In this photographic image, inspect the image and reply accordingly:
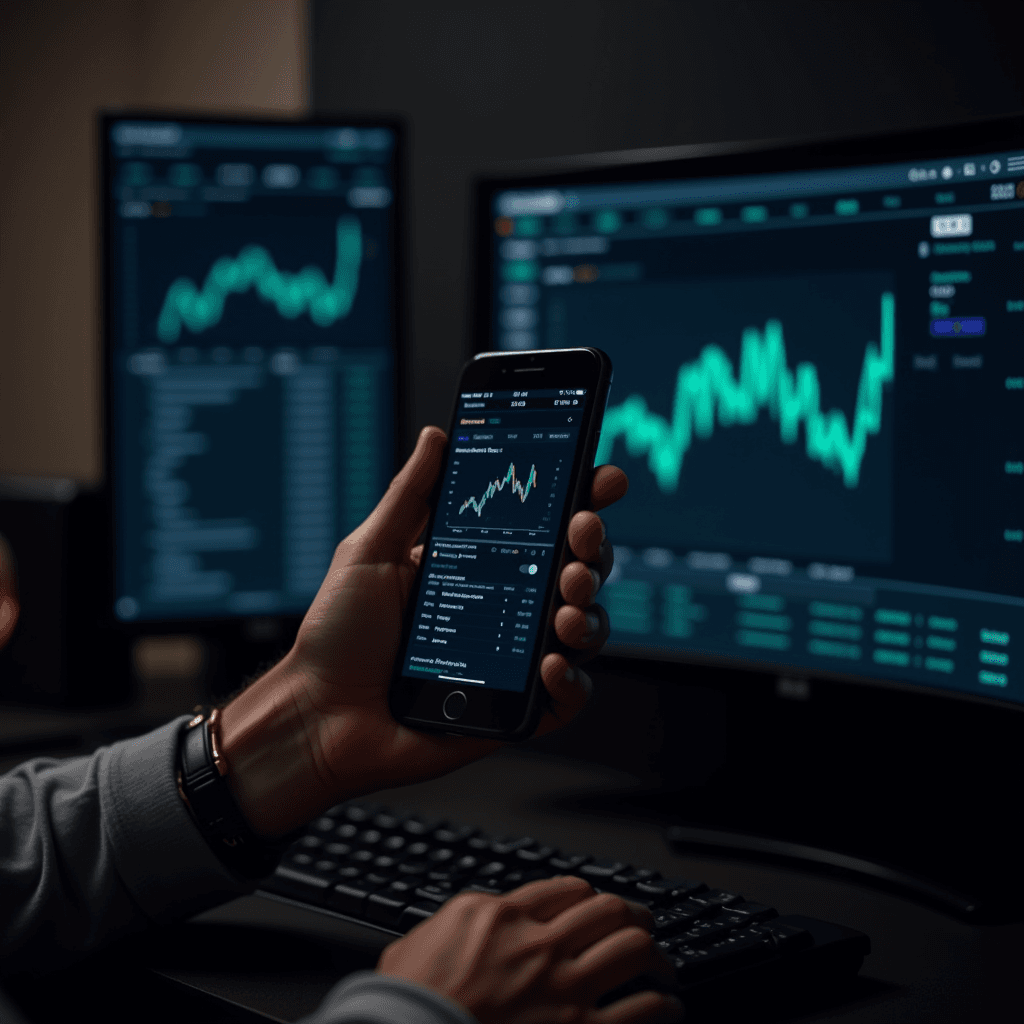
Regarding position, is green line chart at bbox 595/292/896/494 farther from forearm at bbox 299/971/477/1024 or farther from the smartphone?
forearm at bbox 299/971/477/1024

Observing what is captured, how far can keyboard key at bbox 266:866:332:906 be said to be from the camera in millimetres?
750

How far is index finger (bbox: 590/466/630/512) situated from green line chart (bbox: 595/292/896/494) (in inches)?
8.7

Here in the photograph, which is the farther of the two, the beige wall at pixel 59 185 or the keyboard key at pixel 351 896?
the beige wall at pixel 59 185

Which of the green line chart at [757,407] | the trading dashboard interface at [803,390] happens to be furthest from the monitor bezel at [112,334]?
the green line chart at [757,407]

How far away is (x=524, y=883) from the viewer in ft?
2.37

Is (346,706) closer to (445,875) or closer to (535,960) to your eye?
(445,875)

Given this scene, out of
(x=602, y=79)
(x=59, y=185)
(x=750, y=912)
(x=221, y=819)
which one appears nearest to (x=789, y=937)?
(x=750, y=912)

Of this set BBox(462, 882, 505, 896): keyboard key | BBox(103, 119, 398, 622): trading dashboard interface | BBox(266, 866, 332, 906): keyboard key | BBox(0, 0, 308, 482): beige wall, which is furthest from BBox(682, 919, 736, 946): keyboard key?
BBox(0, 0, 308, 482): beige wall

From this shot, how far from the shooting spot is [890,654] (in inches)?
33.6

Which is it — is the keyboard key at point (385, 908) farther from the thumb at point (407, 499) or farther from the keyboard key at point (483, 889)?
the thumb at point (407, 499)

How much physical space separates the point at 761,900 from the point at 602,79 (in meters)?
0.85

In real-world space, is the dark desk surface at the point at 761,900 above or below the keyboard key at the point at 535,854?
below

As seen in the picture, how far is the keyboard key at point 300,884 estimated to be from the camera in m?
0.75

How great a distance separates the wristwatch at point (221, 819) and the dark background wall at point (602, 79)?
58 centimetres
